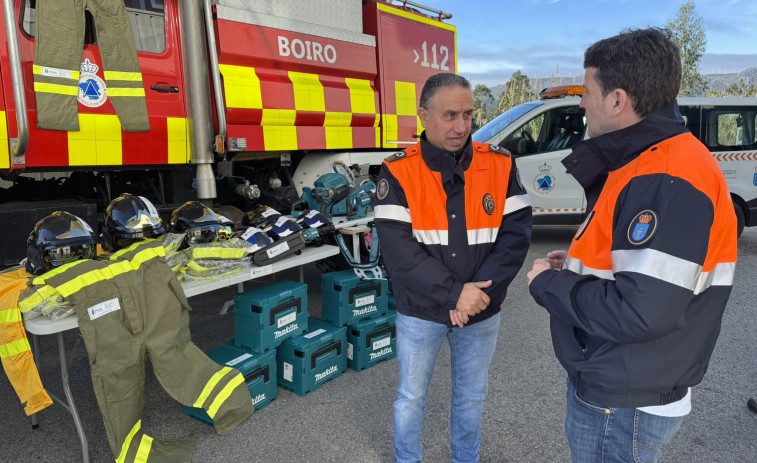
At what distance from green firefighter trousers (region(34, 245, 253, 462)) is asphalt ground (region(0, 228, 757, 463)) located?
0.23 m

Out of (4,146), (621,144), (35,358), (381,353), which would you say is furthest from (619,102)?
(4,146)

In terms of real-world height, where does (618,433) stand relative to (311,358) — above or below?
above

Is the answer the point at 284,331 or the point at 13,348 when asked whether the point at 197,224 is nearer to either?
the point at 284,331

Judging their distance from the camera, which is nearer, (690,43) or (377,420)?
(377,420)

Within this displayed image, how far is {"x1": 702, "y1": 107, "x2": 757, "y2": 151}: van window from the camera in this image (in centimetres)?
640

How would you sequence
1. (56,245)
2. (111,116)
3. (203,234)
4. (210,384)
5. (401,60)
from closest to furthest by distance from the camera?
(56,245), (210,384), (203,234), (111,116), (401,60)

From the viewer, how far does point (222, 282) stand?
2.90 metres

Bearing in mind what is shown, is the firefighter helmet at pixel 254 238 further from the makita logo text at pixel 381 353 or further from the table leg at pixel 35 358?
the table leg at pixel 35 358

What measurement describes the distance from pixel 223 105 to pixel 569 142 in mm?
4541

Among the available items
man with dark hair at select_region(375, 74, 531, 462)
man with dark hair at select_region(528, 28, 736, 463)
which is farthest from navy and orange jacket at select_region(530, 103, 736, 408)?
man with dark hair at select_region(375, 74, 531, 462)

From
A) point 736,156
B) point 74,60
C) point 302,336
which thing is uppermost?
point 74,60

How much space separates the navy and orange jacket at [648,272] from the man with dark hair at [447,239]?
1.98 feet

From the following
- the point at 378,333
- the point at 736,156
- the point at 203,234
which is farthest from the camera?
the point at 736,156

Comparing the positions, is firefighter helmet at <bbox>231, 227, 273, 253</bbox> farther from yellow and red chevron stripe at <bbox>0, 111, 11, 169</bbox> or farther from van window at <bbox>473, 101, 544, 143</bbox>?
van window at <bbox>473, 101, 544, 143</bbox>
